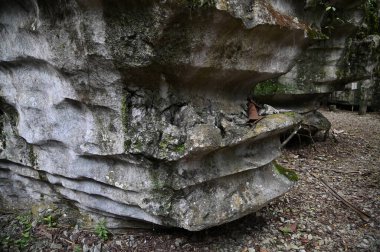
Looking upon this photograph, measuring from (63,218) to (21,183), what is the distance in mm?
787

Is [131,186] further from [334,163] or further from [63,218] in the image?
[334,163]

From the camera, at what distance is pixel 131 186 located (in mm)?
3240

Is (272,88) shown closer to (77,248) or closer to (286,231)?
(286,231)

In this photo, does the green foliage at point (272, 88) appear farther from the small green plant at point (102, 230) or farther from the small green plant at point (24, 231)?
→ the small green plant at point (24, 231)

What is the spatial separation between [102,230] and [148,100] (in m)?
1.64

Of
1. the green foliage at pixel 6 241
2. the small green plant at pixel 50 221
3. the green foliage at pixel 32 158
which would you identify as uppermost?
the green foliage at pixel 32 158

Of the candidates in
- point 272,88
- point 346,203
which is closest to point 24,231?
point 346,203

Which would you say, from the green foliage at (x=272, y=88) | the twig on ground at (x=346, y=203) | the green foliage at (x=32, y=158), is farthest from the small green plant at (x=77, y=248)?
the green foliage at (x=272, y=88)

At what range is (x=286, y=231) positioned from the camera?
4012 mm

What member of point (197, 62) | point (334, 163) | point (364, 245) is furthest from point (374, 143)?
point (197, 62)

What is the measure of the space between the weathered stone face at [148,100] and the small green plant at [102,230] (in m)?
0.13

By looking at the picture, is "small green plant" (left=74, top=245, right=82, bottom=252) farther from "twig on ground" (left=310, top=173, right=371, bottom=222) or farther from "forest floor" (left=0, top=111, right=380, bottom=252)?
"twig on ground" (left=310, top=173, right=371, bottom=222)

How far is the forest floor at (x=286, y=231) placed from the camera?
11.9 ft

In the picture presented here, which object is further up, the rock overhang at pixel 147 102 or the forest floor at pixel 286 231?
the rock overhang at pixel 147 102
